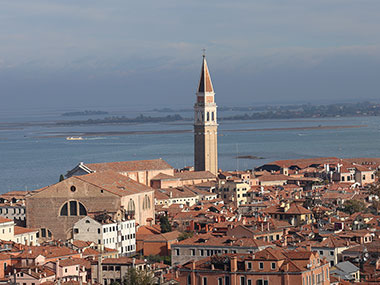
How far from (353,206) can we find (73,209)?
→ 35.2 feet

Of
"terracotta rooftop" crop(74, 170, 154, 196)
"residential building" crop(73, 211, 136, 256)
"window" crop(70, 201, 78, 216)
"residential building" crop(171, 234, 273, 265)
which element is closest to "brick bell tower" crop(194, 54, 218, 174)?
"terracotta rooftop" crop(74, 170, 154, 196)

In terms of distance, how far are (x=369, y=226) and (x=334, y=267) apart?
10.3 metres

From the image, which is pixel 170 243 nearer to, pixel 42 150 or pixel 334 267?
Result: pixel 334 267

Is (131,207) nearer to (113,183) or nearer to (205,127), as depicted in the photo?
(113,183)

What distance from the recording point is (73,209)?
42750 mm

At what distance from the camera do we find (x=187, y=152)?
121 metres

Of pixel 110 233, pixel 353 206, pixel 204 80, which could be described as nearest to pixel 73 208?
pixel 110 233

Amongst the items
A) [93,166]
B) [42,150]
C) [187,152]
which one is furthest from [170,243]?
[42,150]

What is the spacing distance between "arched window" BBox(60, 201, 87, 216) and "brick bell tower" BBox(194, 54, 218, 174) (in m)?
29.5

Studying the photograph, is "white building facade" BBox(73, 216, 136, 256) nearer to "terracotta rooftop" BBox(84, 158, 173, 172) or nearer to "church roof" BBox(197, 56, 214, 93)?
"terracotta rooftop" BBox(84, 158, 173, 172)

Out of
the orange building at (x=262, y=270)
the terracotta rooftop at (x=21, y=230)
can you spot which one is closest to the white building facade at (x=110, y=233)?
the terracotta rooftop at (x=21, y=230)

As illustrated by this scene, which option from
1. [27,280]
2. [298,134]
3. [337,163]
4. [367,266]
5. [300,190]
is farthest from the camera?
[298,134]

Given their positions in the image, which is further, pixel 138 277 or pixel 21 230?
pixel 21 230

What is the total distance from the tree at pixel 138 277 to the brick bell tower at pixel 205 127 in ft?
147
